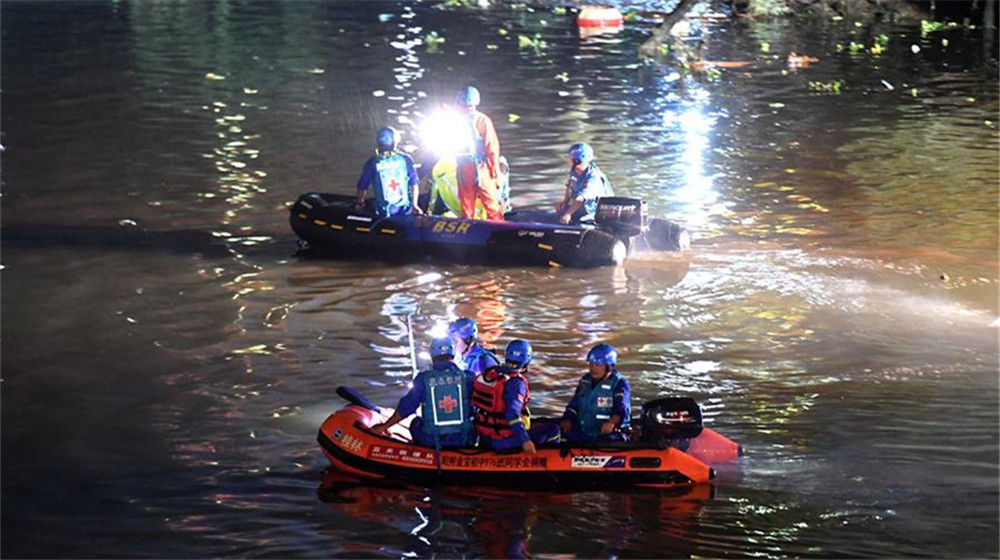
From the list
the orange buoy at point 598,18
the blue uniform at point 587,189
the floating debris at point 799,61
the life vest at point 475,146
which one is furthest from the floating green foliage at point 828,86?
the life vest at point 475,146

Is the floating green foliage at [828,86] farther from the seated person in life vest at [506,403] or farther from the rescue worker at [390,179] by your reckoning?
the seated person in life vest at [506,403]

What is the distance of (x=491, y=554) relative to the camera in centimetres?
1106

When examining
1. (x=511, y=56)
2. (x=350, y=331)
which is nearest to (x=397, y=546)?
(x=350, y=331)

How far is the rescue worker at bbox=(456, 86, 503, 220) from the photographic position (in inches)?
759

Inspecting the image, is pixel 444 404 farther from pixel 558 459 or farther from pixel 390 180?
pixel 390 180

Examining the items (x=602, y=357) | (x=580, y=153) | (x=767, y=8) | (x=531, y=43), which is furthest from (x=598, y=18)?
(x=602, y=357)

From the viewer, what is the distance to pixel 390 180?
62.9 feet

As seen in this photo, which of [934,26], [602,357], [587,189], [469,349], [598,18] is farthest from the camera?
[598,18]

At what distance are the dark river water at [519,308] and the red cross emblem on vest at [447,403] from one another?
28.2 inches

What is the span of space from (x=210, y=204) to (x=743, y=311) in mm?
8905

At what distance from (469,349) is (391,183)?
701 centimetres

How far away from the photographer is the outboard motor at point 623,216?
741 inches

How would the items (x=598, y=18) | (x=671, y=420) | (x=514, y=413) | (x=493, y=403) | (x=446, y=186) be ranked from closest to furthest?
(x=514, y=413), (x=493, y=403), (x=671, y=420), (x=446, y=186), (x=598, y=18)

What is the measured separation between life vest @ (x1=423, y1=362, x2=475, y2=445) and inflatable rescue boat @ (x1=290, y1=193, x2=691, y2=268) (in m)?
6.84
